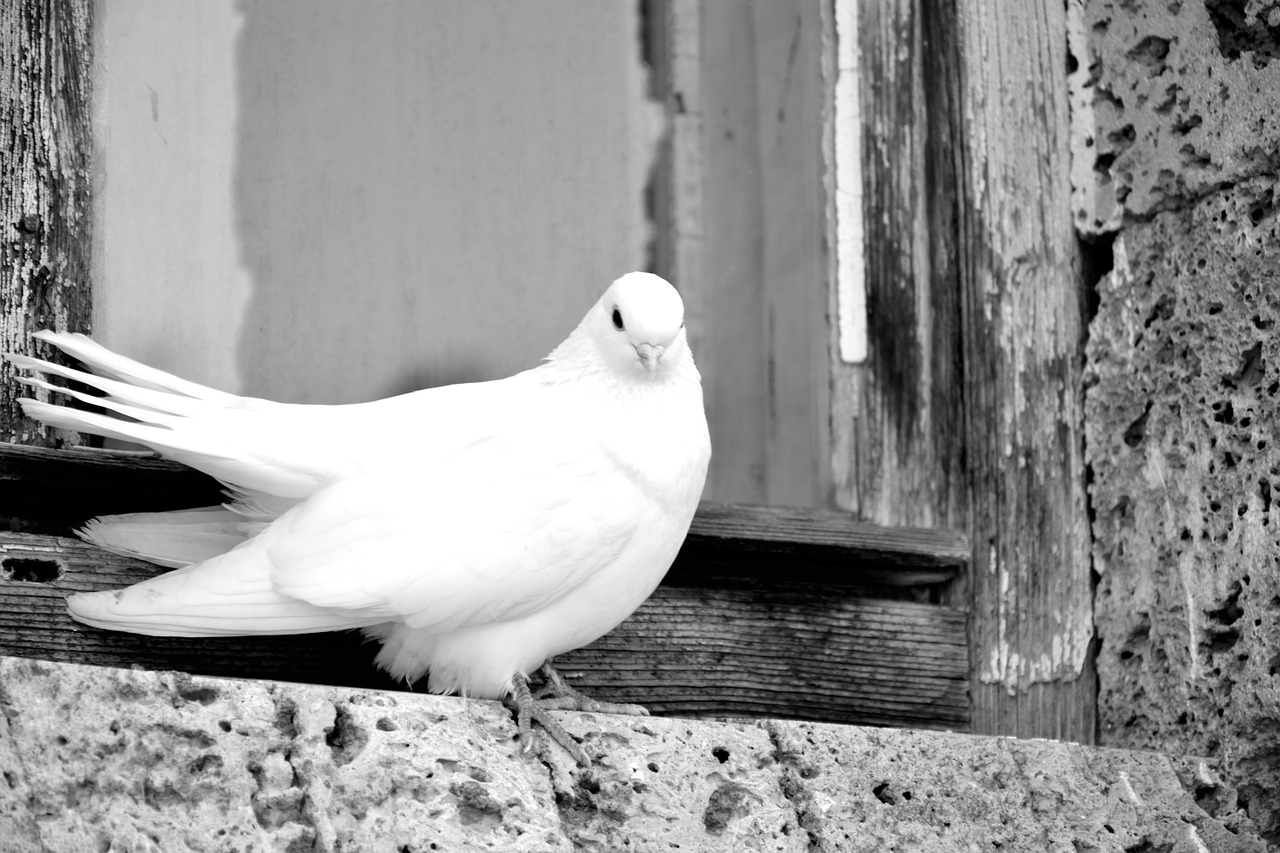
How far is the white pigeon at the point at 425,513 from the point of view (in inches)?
79.9

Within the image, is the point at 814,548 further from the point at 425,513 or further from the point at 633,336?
the point at 425,513

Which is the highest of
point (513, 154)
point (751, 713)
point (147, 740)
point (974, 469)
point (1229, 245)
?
Result: point (513, 154)

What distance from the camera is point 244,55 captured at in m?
2.69

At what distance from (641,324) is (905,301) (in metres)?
0.89

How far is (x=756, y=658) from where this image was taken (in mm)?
2697

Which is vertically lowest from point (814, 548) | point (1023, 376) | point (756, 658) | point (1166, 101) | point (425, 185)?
point (756, 658)

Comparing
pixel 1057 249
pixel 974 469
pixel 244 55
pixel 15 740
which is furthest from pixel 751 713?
pixel 244 55

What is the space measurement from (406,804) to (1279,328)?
66.9 inches

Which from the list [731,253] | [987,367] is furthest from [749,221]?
[987,367]

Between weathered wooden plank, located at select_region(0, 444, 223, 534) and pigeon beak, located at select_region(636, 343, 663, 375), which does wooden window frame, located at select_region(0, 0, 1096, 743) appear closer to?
pigeon beak, located at select_region(636, 343, 663, 375)

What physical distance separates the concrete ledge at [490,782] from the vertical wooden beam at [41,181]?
2.45 feet

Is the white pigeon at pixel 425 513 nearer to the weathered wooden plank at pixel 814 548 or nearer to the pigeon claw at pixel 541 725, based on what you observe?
the pigeon claw at pixel 541 725

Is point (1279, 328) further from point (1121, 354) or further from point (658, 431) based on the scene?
point (658, 431)

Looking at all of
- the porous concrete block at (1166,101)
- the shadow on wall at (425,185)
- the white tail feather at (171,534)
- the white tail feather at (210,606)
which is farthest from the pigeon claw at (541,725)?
the porous concrete block at (1166,101)
